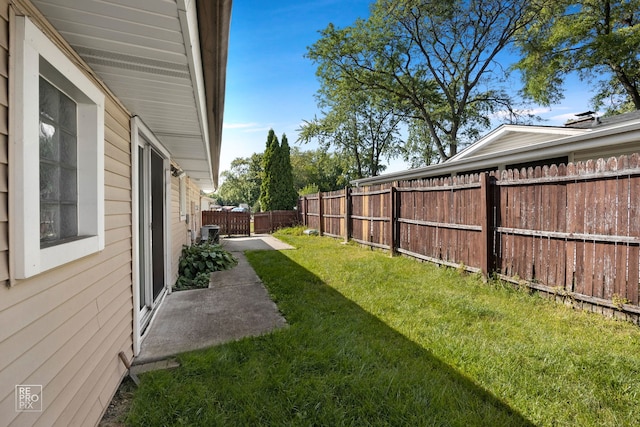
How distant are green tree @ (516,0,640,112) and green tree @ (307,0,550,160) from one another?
3.96ft

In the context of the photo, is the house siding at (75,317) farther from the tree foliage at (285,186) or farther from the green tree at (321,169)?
the green tree at (321,169)

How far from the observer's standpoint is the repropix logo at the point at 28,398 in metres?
1.19

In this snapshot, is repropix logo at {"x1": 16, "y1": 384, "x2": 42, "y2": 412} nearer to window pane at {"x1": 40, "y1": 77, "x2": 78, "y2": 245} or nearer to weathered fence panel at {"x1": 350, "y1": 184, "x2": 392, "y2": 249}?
window pane at {"x1": 40, "y1": 77, "x2": 78, "y2": 245}

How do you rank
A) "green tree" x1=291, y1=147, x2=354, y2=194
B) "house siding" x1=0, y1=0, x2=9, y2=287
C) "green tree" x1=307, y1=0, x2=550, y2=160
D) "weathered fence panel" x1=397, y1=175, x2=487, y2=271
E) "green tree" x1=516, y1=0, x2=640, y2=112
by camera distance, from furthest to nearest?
"green tree" x1=291, y1=147, x2=354, y2=194, "green tree" x1=307, y1=0, x2=550, y2=160, "green tree" x1=516, y1=0, x2=640, y2=112, "weathered fence panel" x1=397, y1=175, x2=487, y2=271, "house siding" x1=0, y1=0, x2=9, y2=287

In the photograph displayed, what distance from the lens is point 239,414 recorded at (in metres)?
1.90

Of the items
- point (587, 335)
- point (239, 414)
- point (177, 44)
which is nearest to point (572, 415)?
point (587, 335)

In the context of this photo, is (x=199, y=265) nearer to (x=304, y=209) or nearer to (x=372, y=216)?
(x=372, y=216)

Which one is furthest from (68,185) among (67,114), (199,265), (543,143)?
(543,143)

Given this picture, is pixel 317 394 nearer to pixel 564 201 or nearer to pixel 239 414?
pixel 239 414

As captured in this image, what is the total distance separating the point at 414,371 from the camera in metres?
2.34

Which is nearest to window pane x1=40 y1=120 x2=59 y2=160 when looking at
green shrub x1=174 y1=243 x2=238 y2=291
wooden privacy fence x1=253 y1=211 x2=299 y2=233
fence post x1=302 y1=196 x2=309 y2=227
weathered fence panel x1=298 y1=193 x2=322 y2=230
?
green shrub x1=174 y1=243 x2=238 y2=291

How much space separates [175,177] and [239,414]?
5.13 metres

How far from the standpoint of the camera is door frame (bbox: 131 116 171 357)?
8.89 ft

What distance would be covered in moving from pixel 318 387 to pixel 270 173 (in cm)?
1866
